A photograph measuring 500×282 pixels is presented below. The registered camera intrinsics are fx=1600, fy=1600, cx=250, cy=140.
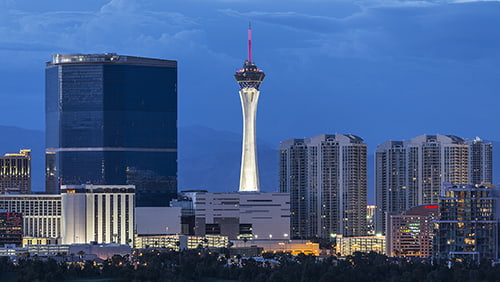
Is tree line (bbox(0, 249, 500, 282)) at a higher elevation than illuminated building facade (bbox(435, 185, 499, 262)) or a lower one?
lower

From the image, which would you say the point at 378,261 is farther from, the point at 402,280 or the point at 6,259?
the point at 6,259

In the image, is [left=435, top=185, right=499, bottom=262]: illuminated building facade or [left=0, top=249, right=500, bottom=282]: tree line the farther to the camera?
[left=435, top=185, right=499, bottom=262]: illuminated building facade

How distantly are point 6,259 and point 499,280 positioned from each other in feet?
220

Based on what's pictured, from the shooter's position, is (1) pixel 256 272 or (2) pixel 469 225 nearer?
(1) pixel 256 272

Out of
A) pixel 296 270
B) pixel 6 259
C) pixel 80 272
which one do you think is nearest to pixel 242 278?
pixel 296 270

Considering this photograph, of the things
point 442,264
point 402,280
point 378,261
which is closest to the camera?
point 402,280

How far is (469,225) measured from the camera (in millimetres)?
174000

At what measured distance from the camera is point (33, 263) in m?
178

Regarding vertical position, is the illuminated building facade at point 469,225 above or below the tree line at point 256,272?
above

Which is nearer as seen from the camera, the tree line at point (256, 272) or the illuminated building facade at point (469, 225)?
the tree line at point (256, 272)

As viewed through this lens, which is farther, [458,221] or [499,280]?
[458,221]

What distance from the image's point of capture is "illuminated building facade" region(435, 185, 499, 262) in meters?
174

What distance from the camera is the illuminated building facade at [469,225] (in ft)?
571

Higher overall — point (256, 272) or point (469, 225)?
point (469, 225)
